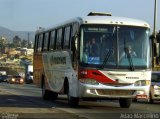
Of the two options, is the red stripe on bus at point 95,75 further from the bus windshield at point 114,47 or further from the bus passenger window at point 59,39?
the bus passenger window at point 59,39

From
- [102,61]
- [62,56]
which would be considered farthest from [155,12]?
[102,61]

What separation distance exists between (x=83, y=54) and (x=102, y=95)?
1.59m

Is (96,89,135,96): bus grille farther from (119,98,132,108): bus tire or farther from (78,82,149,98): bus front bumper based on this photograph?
(119,98,132,108): bus tire

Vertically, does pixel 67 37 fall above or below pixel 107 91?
above

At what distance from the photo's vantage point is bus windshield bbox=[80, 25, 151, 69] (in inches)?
728

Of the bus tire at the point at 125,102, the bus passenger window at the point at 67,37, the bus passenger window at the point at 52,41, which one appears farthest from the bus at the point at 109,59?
the bus passenger window at the point at 52,41

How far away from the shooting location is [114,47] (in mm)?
18562

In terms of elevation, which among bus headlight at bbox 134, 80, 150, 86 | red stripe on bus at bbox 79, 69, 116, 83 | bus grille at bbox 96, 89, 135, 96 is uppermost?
red stripe on bus at bbox 79, 69, 116, 83

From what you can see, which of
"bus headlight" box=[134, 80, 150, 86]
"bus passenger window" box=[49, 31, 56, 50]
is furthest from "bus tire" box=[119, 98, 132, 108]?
"bus passenger window" box=[49, 31, 56, 50]

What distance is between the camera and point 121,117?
631 inches

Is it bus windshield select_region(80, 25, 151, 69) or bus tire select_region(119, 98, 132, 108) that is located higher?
bus windshield select_region(80, 25, 151, 69)

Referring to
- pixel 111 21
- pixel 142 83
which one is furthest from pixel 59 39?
pixel 142 83

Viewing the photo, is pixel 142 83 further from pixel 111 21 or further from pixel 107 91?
pixel 111 21

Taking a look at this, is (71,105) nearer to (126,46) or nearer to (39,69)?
(126,46)
